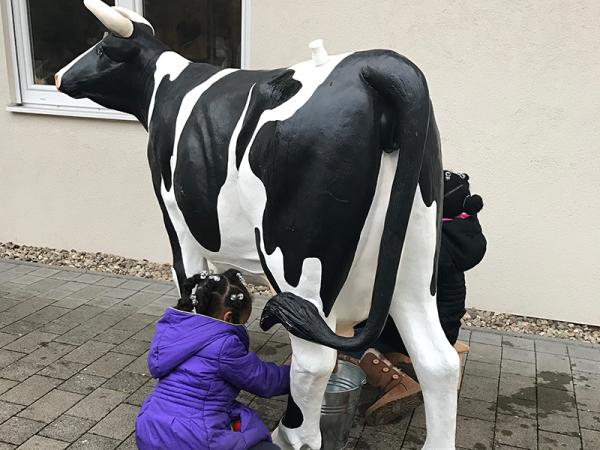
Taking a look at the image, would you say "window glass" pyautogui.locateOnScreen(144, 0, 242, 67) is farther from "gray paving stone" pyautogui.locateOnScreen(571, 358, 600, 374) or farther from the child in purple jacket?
"gray paving stone" pyautogui.locateOnScreen(571, 358, 600, 374)

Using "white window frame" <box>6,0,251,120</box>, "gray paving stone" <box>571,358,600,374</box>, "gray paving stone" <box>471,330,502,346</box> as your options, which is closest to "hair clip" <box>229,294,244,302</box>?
"gray paving stone" <box>471,330,502,346</box>

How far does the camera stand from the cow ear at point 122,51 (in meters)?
2.59

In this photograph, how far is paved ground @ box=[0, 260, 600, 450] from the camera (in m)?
2.68

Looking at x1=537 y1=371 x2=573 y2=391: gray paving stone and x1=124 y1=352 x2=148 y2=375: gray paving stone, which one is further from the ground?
x1=537 y1=371 x2=573 y2=391: gray paving stone

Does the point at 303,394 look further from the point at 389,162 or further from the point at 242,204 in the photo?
the point at 389,162

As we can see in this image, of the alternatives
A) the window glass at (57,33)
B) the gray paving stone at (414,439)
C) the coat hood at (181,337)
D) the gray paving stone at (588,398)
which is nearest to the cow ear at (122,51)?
the coat hood at (181,337)

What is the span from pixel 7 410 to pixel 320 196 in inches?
81.1

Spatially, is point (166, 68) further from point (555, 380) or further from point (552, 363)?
point (552, 363)

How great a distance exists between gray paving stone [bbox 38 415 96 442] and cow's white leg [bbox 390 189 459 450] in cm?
159

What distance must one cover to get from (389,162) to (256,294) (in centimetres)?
299

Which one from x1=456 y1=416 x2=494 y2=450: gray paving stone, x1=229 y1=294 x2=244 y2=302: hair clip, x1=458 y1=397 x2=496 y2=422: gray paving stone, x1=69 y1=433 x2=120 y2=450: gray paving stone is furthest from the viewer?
x1=458 y1=397 x2=496 y2=422: gray paving stone

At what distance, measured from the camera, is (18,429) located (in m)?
2.64

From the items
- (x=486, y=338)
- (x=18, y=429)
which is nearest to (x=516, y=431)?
(x=486, y=338)

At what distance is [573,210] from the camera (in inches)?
157
